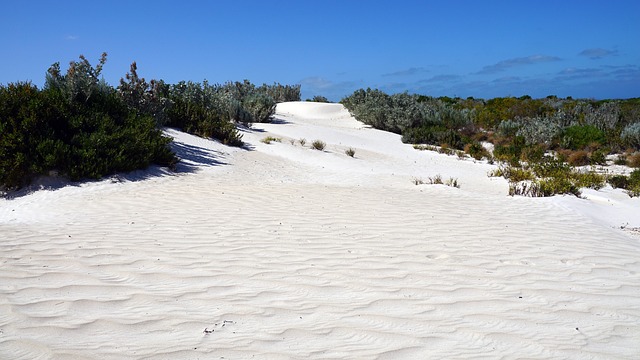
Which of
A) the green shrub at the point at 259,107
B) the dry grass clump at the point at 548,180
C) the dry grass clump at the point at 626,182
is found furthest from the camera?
the green shrub at the point at 259,107

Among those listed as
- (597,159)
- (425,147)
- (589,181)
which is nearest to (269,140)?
(425,147)

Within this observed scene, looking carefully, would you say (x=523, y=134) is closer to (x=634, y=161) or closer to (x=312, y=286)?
(x=634, y=161)

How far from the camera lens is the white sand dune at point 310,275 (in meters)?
3.04

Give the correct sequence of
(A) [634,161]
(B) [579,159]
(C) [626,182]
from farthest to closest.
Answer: (B) [579,159]
(A) [634,161]
(C) [626,182]

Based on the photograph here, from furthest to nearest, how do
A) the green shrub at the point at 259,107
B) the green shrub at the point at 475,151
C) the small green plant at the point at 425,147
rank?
the green shrub at the point at 259,107 < the small green plant at the point at 425,147 < the green shrub at the point at 475,151

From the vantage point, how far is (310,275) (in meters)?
4.44

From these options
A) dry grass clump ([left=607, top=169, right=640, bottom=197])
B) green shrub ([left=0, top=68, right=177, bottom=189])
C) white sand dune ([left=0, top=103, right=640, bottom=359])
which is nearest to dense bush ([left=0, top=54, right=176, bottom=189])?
green shrub ([left=0, top=68, right=177, bottom=189])

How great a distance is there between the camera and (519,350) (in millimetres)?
3004

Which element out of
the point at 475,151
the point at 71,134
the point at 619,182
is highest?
the point at 71,134

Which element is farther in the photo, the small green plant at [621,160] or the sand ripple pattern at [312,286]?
the small green plant at [621,160]

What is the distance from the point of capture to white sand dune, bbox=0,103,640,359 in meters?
3.04

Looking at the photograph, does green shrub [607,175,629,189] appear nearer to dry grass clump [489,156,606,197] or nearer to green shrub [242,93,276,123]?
dry grass clump [489,156,606,197]

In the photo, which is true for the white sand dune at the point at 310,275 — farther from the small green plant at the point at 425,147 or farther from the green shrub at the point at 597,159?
the small green plant at the point at 425,147

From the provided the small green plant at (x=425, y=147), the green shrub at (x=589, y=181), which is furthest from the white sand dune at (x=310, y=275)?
the small green plant at (x=425, y=147)
